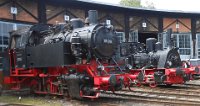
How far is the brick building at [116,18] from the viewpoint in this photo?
18.0 m

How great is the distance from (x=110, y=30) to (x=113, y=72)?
5.36 feet

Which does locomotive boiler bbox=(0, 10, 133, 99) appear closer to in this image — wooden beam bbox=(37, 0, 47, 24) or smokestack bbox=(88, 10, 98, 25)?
smokestack bbox=(88, 10, 98, 25)

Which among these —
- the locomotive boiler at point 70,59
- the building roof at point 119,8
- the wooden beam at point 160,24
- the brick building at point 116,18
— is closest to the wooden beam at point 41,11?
the brick building at point 116,18

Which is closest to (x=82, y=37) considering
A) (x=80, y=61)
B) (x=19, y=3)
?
(x=80, y=61)

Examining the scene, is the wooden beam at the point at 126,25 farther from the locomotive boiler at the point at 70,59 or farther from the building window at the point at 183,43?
the locomotive boiler at the point at 70,59

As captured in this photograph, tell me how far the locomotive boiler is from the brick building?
7.90 ft

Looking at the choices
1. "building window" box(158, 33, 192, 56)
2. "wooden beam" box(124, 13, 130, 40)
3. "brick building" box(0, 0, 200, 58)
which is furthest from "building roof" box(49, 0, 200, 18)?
"building window" box(158, 33, 192, 56)

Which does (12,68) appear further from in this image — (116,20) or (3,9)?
(116,20)

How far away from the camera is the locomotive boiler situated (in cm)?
1106

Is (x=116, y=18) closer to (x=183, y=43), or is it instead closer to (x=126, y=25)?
(x=126, y=25)

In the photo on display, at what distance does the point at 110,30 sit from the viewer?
39.9 ft

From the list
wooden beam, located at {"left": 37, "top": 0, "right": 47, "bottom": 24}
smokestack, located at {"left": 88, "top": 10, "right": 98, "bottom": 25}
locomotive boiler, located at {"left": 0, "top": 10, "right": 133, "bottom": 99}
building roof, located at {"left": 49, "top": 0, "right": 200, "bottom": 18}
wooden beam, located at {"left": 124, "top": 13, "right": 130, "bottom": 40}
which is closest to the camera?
locomotive boiler, located at {"left": 0, "top": 10, "right": 133, "bottom": 99}

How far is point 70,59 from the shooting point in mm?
11727

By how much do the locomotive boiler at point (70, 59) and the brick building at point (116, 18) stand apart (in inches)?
94.8
